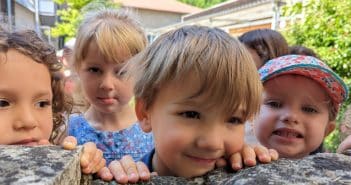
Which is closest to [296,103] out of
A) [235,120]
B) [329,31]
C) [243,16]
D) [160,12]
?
[235,120]

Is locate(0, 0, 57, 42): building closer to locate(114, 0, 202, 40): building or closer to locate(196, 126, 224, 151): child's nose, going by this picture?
locate(196, 126, 224, 151): child's nose

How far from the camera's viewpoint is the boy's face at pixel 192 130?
1.21 meters

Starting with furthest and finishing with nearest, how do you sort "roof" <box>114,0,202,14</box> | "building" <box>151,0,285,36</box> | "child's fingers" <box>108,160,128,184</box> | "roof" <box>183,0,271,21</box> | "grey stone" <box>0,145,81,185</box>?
"roof" <box>114,0,202,14</box> < "roof" <box>183,0,271,21</box> < "building" <box>151,0,285,36</box> < "child's fingers" <box>108,160,128,184</box> < "grey stone" <box>0,145,81,185</box>

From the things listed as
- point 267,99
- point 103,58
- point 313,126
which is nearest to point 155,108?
point 267,99

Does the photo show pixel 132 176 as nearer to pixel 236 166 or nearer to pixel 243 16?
pixel 236 166

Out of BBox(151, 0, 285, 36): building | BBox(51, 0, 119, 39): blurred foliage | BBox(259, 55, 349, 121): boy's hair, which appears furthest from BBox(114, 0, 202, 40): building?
BBox(259, 55, 349, 121): boy's hair

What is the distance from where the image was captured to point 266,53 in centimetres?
291

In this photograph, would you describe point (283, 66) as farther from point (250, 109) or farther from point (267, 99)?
point (250, 109)

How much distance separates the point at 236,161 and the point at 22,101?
2.51 ft

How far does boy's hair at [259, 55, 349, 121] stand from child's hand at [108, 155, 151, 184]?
1.00 m

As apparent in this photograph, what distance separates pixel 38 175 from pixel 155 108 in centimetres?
63

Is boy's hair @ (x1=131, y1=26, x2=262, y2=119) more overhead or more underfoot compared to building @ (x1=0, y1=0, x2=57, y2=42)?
more underfoot

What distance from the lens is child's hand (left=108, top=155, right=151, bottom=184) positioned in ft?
3.47

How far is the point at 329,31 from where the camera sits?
280 inches
